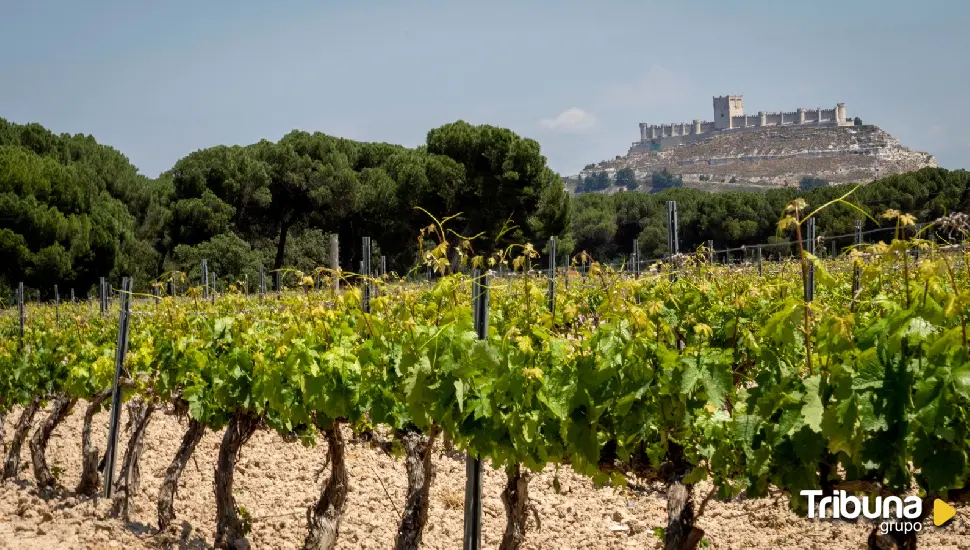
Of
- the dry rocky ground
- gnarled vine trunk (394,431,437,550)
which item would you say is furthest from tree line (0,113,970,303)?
gnarled vine trunk (394,431,437,550)

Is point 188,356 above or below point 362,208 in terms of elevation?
below

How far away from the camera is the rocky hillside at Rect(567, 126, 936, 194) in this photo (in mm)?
90875

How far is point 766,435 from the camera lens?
202 cm

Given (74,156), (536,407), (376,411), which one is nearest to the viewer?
(536,407)

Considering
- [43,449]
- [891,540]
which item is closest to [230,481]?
[43,449]

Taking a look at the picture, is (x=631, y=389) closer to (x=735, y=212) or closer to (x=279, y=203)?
(x=279, y=203)

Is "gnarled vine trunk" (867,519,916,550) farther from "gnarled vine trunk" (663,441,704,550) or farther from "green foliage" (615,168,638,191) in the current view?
"green foliage" (615,168,638,191)

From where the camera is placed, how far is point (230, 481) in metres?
4.68

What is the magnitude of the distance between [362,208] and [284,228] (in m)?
2.76

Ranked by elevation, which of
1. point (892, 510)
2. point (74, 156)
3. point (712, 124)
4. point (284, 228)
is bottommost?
point (892, 510)

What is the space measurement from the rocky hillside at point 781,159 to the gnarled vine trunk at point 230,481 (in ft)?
278

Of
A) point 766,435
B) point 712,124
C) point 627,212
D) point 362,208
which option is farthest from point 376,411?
point 712,124

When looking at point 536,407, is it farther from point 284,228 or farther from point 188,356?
point 284,228

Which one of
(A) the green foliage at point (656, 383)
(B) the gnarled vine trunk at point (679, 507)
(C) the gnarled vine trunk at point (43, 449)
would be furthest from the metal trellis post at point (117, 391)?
(B) the gnarled vine trunk at point (679, 507)
